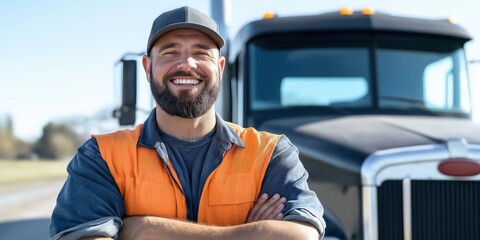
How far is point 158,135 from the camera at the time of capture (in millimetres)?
2514

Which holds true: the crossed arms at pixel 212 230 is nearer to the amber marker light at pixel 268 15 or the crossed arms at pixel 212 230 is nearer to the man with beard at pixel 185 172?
the man with beard at pixel 185 172

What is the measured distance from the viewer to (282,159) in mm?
2494

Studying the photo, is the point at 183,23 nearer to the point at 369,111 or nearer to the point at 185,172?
the point at 185,172

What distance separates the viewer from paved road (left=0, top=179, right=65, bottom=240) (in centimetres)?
945

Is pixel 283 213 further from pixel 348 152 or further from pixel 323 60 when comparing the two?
pixel 323 60

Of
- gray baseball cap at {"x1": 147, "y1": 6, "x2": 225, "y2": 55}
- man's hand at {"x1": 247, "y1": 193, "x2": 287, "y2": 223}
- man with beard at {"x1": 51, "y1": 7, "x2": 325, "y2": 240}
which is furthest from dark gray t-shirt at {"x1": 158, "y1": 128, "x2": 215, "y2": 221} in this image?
gray baseball cap at {"x1": 147, "y1": 6, "x2": 225, "y2": 55}

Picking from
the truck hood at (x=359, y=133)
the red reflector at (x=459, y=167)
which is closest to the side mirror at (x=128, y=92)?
the truck hood at (x=359, y=133)

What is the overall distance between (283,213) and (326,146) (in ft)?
3.71

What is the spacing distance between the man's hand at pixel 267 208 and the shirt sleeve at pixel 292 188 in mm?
24

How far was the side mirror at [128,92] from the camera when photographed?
13.7 feet

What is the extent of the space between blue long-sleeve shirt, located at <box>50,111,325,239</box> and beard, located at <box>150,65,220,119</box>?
132 mm

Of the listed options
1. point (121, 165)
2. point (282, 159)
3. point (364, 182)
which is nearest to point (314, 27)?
point (364, 182)

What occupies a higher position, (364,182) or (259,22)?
(259,22)

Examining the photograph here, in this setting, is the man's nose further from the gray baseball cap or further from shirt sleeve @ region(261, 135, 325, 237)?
shirt sleeve @ region(261, 135, 325, 237)
